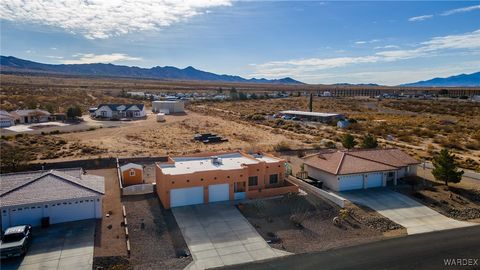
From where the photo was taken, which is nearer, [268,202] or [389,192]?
[268,202]

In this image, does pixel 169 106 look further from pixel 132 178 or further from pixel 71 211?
pixel 71 211

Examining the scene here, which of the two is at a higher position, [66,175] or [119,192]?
[66,175]

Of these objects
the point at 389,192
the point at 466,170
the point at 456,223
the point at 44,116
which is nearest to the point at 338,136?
the point at 466,170

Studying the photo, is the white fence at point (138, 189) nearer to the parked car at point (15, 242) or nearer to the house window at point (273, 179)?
the parked car at point (15, 242)

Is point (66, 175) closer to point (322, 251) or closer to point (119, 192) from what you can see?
point (119, 192)

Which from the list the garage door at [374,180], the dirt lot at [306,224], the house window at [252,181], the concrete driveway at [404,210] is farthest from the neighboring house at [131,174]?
the garage door at [374,180]

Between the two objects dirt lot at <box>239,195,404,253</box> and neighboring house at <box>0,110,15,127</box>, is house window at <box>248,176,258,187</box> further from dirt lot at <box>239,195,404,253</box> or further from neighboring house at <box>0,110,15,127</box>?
neighboring house at <box>0,110,15,127</box>

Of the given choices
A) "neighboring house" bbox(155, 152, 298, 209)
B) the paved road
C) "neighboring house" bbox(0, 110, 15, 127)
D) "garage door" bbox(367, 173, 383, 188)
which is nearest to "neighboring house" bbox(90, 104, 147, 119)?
"neighboring house" bbox(0, 110, 15, 127)
